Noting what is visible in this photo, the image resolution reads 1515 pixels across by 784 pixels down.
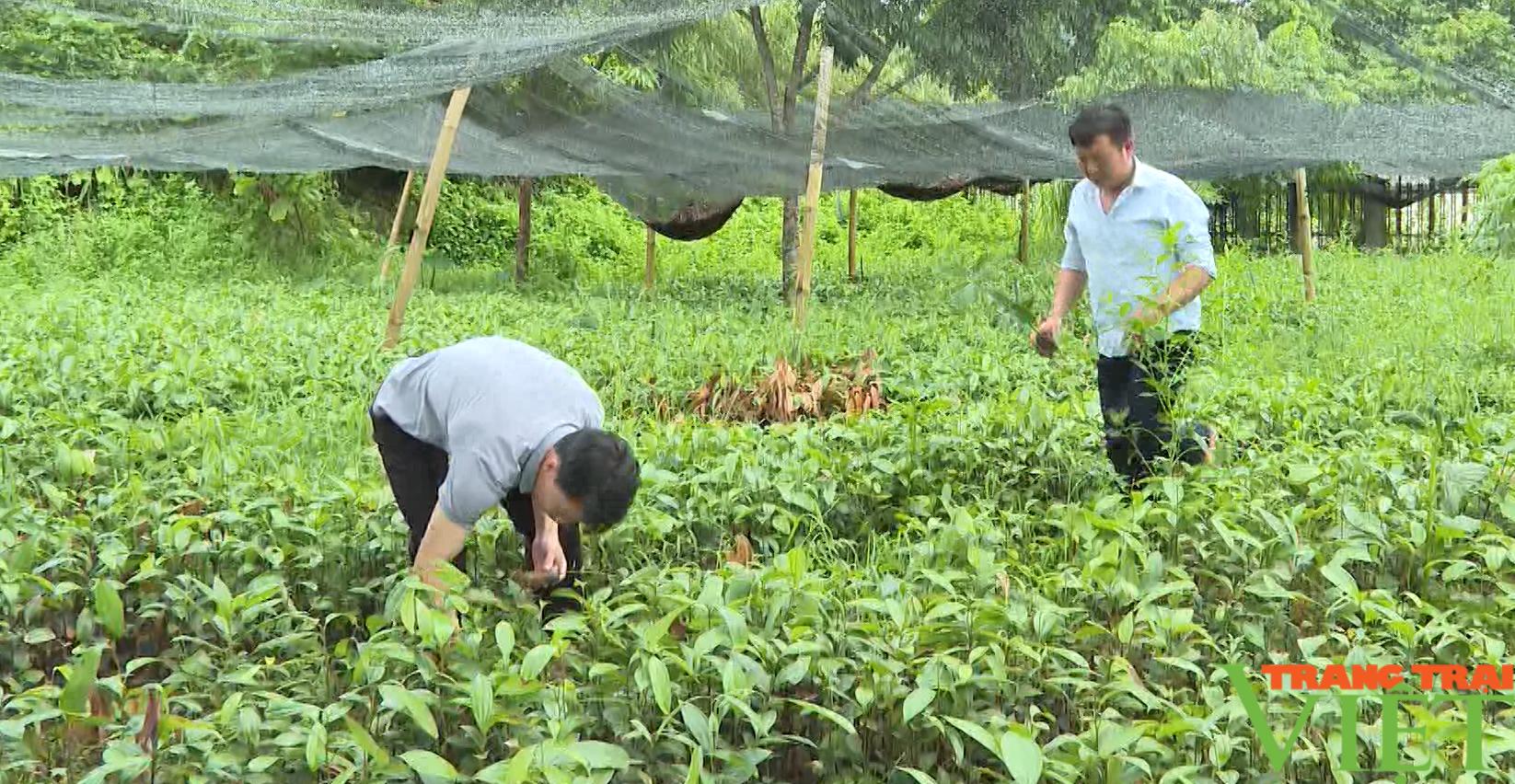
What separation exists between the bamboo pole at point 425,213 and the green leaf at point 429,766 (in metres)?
4.85

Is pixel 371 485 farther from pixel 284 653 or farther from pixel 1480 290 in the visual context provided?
pixel 1480 290

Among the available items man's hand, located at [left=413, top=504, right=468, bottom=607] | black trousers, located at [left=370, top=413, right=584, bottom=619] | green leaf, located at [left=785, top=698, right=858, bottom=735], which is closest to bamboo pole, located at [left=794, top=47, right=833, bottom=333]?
black trousers, located at [left=370, top=413, right=584, bottom=619]

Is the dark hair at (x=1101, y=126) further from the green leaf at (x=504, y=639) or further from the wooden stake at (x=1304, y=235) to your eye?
the wooden stake at (x=1304, y=235)

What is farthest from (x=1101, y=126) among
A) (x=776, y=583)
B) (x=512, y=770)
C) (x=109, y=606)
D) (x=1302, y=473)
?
(x=109, y=606)

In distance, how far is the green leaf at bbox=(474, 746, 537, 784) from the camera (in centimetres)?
203

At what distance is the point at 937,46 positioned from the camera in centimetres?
898

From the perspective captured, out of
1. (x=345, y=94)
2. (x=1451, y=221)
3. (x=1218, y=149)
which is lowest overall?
(x=1451, y=221)

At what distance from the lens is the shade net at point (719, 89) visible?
6352 millimetres

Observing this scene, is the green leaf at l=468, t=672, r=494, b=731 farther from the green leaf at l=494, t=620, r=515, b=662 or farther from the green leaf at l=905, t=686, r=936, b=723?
the green leaf at l=905, t=686, r=936, b=723

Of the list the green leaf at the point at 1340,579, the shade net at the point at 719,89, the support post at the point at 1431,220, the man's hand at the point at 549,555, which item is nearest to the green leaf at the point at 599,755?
the man's hand at the point at 549,555

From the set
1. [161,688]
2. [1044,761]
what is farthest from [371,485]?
[1044,761]

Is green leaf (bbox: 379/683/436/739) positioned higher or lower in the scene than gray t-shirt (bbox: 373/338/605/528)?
lower

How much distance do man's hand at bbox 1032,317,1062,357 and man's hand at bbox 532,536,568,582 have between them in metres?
1.61

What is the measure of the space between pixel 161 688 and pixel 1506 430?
3.84 meters
